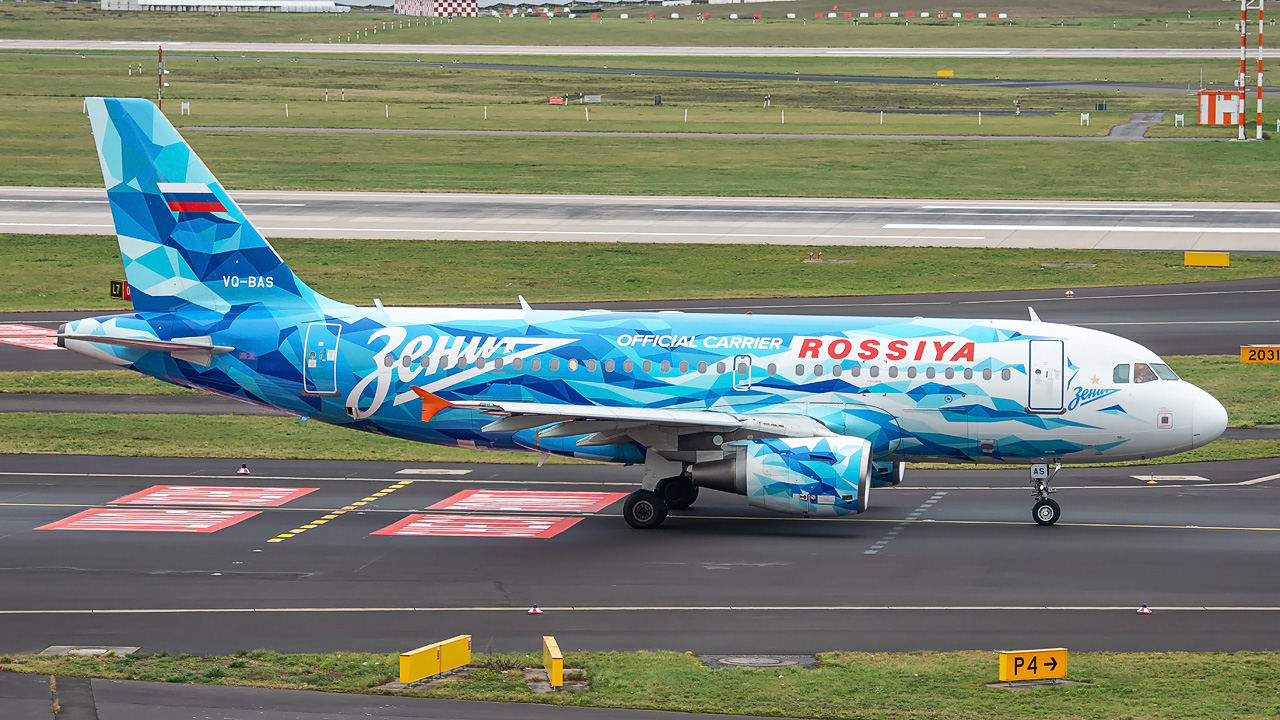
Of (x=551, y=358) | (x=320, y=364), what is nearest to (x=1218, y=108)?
(x=551, y=358)

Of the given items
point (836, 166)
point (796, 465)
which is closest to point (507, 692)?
point (796, 465)

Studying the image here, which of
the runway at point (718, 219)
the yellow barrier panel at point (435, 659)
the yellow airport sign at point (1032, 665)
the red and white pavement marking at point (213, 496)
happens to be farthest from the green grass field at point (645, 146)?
the yellow airport sign at point (1032, 665)

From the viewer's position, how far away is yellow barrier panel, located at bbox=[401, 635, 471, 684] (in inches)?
920

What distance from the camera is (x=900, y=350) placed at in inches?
1358

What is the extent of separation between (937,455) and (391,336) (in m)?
12.8

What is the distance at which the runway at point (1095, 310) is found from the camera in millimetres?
56000

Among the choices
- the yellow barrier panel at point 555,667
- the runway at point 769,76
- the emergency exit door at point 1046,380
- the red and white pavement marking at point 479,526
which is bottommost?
the yellow barrier panel at point 555,667

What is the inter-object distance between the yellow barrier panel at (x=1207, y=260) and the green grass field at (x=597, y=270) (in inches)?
28.8

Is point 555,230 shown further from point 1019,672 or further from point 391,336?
point 1019,672

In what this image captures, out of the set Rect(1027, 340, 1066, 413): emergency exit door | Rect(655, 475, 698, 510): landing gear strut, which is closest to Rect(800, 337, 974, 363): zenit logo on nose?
Rect(1027, 340, 1066, 413): emergency exit door

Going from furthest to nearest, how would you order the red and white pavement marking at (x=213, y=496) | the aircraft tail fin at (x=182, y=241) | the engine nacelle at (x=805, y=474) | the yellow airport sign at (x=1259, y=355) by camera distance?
the yellow airport sign at (x=1259, y=355), the red and white pavement marking at (x=213, y=496), the aircraft tail fin at (x=182, y=241), the engine nacelle at (x=805, y=474)

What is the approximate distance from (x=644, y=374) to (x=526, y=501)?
4.92 metres

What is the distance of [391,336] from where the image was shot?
1415 inches

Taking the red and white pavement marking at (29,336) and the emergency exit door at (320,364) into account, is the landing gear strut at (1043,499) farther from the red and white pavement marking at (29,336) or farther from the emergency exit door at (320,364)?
the red and white pavement marking at (29,336)
